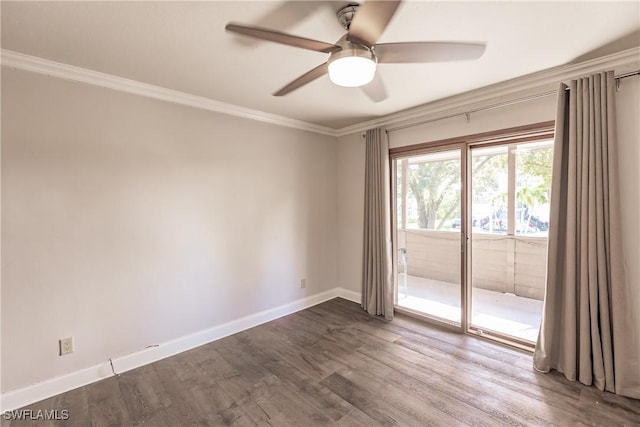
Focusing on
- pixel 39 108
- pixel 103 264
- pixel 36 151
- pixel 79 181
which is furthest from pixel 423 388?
pixel 39 108

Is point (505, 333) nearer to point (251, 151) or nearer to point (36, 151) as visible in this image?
point (251, 151)

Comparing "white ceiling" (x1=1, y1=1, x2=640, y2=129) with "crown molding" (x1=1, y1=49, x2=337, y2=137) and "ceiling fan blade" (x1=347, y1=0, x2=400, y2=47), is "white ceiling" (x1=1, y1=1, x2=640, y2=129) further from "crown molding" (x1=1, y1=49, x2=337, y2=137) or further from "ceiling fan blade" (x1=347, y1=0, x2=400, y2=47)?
"ceiling fan blade" (x1=347, y1=0, x2=400, y2=47)

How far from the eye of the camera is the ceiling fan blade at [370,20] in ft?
3.73

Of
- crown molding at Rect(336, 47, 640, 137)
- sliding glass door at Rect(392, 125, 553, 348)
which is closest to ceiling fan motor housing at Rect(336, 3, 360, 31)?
crown molding at Rect(336, 47, 640, 137)

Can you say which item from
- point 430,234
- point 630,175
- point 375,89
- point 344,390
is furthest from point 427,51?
point 430,234

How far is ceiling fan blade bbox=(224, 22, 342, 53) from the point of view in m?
1.30

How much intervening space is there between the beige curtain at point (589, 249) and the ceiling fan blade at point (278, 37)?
2.03 meters

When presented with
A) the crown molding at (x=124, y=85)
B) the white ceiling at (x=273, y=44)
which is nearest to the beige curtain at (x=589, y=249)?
the white ceiling at (x=273, y=44)

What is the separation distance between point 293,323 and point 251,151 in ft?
6.65

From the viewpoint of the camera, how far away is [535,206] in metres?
3.05

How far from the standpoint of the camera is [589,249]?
213cm

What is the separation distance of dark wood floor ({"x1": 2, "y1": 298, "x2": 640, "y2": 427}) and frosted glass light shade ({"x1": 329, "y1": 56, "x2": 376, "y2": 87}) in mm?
2087

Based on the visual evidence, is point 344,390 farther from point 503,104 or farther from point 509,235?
point 503,104

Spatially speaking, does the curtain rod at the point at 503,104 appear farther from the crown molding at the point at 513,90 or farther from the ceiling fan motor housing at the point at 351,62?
the ceiling fan motor housing at the point at 351,62
